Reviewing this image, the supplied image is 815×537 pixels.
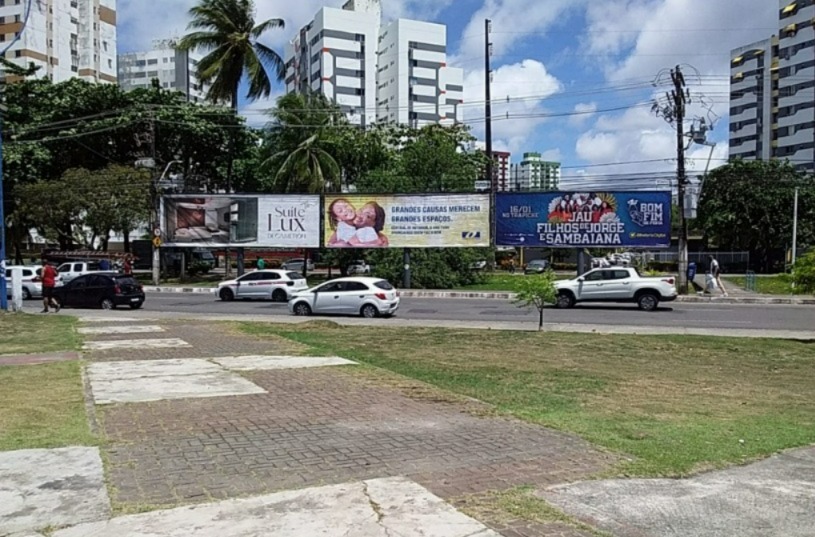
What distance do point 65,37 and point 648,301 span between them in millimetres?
94060

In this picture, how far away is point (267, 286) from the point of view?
31.6 m

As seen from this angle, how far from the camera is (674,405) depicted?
8.72 metres

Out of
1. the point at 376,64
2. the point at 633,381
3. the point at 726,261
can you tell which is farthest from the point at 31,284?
the point at 376,64

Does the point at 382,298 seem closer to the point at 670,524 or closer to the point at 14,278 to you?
the point at 14,278

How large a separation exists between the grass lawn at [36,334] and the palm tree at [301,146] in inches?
977

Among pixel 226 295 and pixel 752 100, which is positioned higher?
pixel 752 100

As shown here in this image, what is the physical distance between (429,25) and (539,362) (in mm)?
105325

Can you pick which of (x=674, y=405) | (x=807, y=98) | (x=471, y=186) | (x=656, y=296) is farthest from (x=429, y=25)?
(x=674, y=405)

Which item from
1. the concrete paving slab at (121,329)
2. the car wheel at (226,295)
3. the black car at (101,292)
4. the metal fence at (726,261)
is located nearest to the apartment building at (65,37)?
the car wheel at (226,295)

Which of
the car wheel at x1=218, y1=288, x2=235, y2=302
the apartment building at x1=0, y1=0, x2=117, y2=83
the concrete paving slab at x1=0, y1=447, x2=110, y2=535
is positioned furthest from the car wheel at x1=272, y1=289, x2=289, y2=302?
the apartment building at x1=0, y1=0, x2=117, y2=83

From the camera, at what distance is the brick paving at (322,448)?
5.14 meters

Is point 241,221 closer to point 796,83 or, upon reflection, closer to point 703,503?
point 703,503

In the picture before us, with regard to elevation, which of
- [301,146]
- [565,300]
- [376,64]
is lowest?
[565,300]

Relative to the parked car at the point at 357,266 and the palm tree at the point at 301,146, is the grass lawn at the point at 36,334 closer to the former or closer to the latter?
the palm tree at the point at 301,146
